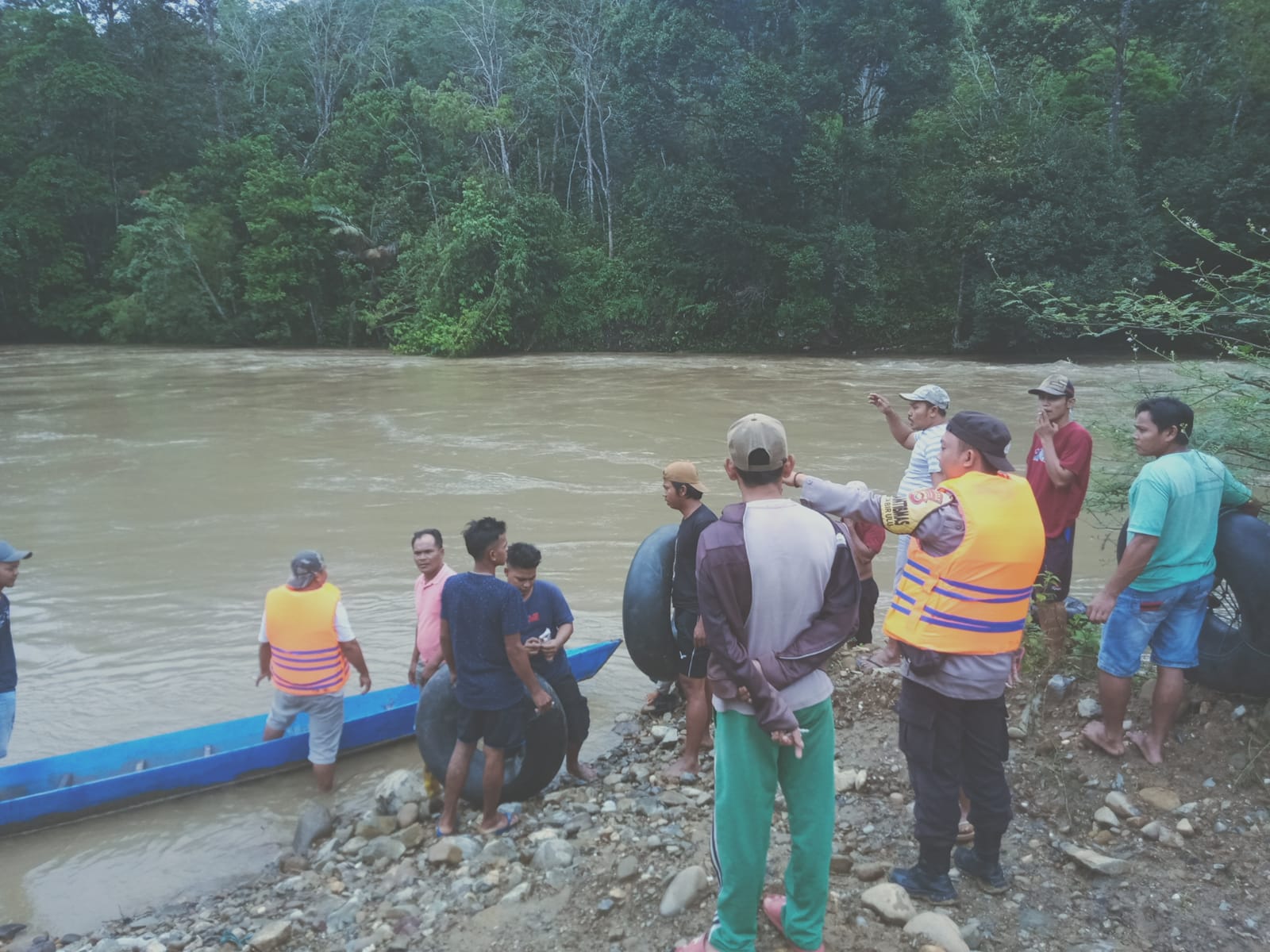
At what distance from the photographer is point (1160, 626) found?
3.87 meters

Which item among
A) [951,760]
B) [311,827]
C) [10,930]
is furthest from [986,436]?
[10,930]

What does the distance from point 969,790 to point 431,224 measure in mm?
35325

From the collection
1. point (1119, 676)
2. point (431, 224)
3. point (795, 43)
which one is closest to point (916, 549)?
point (1119, 676)

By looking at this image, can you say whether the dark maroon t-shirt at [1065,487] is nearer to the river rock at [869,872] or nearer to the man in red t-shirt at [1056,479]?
the man in red t-shirt at [1056,479]

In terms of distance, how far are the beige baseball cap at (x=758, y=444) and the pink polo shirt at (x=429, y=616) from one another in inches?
117

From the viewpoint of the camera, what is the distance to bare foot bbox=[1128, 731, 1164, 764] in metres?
3.89

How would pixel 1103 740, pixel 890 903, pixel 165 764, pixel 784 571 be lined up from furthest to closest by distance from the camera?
pixel 165 764 < pixel 1103 740 < pixel 890 903 < pixel 784 571

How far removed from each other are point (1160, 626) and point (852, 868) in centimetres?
169

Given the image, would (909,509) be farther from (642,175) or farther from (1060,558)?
(642,175)

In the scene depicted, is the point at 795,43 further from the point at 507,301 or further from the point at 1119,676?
the point at 1119,676

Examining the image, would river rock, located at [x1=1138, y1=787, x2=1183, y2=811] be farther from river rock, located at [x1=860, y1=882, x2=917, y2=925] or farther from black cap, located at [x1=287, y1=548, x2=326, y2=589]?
black cap, located at [x1=287, y1=548, x2=326, y2=589]

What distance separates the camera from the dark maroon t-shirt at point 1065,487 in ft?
16.0

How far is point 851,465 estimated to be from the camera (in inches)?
538

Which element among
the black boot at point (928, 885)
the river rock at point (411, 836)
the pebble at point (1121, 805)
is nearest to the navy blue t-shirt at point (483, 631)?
the river rock at point (411, 836)
